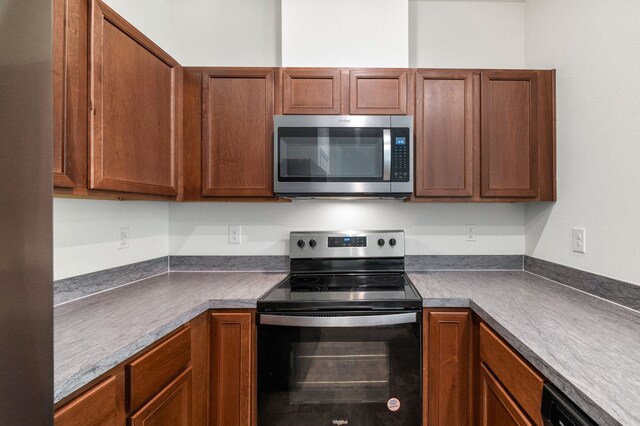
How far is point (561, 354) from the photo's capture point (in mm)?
890

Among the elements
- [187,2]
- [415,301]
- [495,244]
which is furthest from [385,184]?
[187,2]

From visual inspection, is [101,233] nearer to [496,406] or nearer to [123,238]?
[123,238]

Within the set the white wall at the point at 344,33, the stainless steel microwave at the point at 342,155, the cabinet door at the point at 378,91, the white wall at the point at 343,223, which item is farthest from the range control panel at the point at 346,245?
the white wall at the point at 344,33

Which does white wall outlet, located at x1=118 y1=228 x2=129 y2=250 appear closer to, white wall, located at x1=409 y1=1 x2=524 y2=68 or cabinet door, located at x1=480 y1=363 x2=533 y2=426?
cabinet door, located at x1=480 y1=363 x2=533 y2=426

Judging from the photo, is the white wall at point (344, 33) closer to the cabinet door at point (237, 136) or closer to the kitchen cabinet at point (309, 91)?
the kitchen cabinet at point (309, 91)

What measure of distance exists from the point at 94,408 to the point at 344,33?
205 centimetres

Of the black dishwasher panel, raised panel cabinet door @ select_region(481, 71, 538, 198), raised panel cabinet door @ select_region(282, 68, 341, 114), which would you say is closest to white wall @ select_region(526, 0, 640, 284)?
raised panel cabinet door @ select_region(481, 71, 538, 198)

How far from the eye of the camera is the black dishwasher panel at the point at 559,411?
73 centimetres

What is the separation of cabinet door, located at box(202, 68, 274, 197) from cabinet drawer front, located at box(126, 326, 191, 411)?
0.82 m

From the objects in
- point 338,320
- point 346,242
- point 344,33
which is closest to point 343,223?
point 346,242

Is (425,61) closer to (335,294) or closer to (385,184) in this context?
(385,184)

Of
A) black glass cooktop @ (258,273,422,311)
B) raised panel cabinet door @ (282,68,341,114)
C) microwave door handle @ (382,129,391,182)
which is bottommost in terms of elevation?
black glass cooktop @ (258,273,422,311)

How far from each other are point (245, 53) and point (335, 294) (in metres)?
1.71

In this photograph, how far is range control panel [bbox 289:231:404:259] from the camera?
200 centimetres
